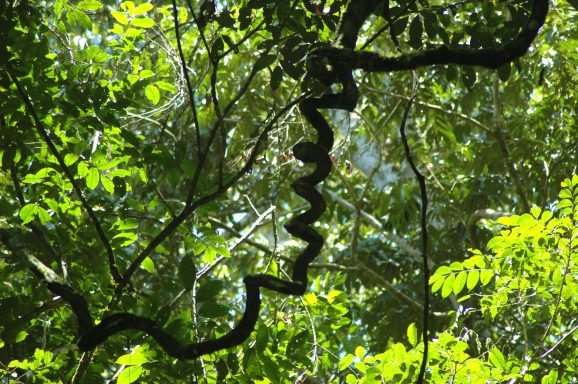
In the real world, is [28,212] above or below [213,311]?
above

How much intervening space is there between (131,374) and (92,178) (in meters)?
0.67

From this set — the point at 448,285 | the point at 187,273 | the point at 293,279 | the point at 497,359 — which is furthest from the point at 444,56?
the point at 448,285

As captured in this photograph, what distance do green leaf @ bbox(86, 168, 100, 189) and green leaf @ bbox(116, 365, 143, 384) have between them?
618mm

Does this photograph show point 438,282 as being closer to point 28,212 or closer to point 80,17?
point 28,212

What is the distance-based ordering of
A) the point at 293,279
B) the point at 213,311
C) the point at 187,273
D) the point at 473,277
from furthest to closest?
the point at 473,277 < the point at 213,311 < the point at 187,273 < the point at 293,279

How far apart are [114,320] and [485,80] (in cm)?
461

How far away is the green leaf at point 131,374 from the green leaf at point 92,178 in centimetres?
62

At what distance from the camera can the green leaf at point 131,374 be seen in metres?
2.24

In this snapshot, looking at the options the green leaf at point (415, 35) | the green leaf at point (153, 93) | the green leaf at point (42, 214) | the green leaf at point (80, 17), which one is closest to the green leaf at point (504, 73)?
the green leaf at point (415, 35)

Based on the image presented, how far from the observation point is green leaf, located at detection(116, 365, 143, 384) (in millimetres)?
2244

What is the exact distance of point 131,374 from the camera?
2246 mm

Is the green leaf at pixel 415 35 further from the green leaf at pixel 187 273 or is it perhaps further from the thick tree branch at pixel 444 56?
the green leaf at pixel 187 273

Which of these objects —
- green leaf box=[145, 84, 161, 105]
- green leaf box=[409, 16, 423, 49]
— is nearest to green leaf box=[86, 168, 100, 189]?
green leaf box=[145, 84, 161, 105]

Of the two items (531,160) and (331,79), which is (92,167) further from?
(531,160)
